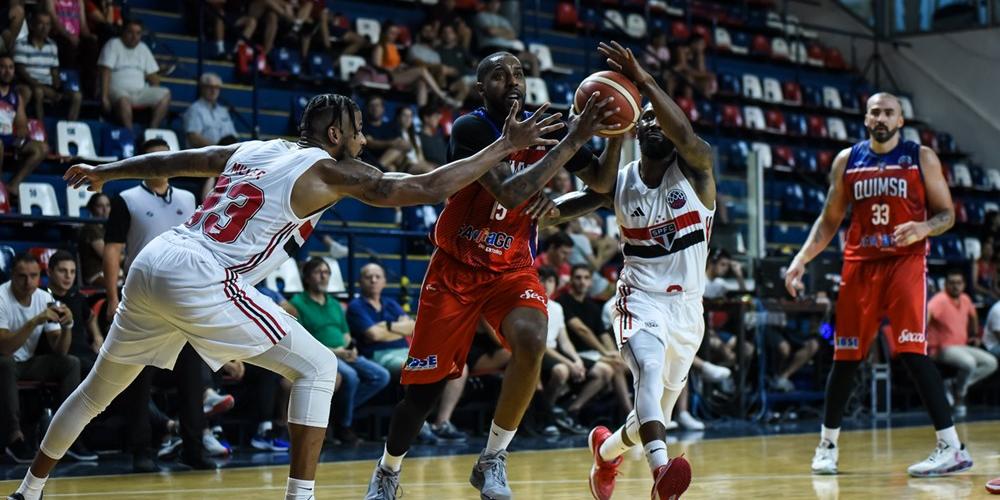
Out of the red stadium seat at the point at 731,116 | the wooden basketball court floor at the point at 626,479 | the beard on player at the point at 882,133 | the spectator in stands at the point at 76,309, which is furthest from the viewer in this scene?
the red stadium seat at the point at 731,116

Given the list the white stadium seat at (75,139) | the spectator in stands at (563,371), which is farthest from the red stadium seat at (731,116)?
the white stadium seat at (75,139)

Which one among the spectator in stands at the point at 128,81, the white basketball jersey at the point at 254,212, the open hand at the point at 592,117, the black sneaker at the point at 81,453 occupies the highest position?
the spectator in stands at the point at 128,81

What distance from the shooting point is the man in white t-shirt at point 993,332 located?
14414mm

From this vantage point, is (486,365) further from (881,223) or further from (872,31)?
(872,31)

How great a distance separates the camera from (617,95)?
5.15 m

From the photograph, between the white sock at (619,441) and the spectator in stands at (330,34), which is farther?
the spectator in stands at (330,34)

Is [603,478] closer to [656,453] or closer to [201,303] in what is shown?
[656,453]

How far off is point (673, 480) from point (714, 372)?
6.58 meters

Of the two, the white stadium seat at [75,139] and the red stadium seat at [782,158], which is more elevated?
the red stadium seat at [782,158]

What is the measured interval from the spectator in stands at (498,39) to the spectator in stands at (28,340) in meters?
8.26

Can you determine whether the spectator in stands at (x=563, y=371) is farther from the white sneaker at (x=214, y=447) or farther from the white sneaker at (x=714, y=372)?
the white sneaker at (x=214, y=447)

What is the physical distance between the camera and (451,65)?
15.0 meters

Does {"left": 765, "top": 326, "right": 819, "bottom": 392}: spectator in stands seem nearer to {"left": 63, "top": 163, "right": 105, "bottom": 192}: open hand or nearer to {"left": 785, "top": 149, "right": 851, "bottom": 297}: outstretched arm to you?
{"left": 785, "top": 149, "right": 851, "bottom": 297}: outstretched arm

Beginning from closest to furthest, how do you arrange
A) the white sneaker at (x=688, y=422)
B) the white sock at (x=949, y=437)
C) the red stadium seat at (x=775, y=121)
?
the white sock at (x=949, y=437)
the white sneaker at (x=688, y=422)
the red stadium seat at (x=775, y=121)
